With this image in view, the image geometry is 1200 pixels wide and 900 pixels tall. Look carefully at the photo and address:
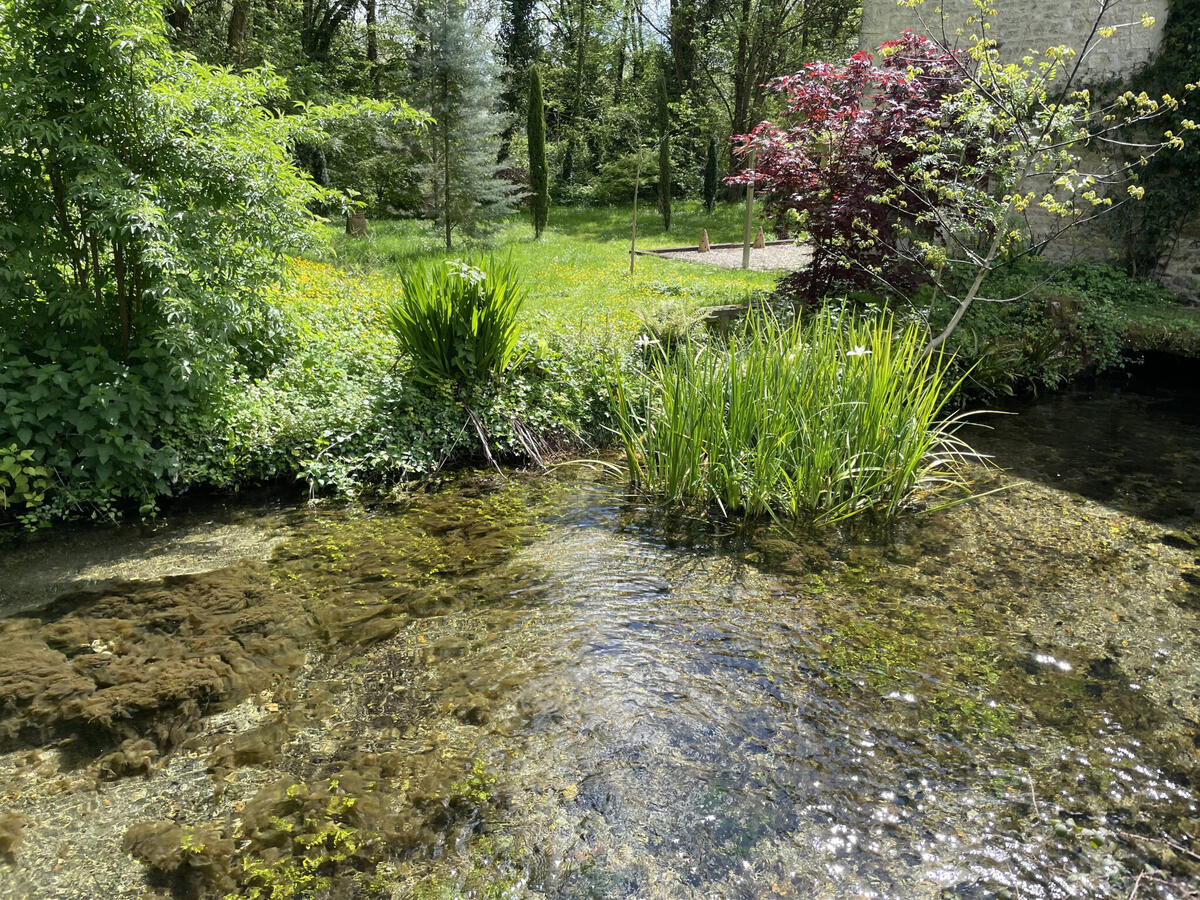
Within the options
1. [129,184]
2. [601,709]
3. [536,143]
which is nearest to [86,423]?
[129,184]

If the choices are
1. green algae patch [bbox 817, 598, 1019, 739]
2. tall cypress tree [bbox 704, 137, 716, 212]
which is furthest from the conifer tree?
green algae patch [bbox 817, 598, 1019, 739]

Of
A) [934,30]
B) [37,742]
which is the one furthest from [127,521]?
[934,30]

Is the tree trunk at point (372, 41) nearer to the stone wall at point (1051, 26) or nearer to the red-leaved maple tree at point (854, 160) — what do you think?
the stone wall at point (1051, 26)

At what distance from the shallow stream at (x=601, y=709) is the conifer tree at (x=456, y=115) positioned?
10247mm

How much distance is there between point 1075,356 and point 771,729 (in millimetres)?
7198

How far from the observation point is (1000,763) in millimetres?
2645

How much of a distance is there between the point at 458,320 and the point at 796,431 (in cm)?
258

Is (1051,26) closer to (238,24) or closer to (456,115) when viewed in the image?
(456,115)

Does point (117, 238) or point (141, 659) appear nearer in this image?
point (141, 659)

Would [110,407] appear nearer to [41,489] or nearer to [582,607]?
[41,489]

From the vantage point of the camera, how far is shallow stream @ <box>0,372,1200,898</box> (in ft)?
7.41

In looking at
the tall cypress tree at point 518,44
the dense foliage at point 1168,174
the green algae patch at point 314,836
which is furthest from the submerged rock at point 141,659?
the tall cypress tree at point 518,44

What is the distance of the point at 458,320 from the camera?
17.8 ft

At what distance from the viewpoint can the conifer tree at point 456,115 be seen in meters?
13.0
